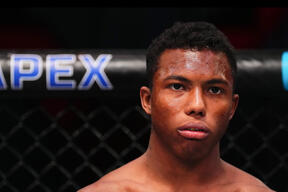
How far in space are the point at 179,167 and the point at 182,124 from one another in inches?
8.8

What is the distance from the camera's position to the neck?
1.90m

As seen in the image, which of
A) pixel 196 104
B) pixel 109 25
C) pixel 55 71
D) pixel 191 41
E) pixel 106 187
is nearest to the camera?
pixel 196 104

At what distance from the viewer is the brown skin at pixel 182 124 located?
1.76 meters

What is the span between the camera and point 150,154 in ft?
6.42

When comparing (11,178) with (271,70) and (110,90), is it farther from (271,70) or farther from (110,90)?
(271,70)

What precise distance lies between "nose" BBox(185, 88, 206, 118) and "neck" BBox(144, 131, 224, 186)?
8.1 inches

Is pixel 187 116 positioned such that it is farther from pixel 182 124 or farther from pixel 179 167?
pixel 179 167

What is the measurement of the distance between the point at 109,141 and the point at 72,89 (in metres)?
0.92

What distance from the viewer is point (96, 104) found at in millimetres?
3529

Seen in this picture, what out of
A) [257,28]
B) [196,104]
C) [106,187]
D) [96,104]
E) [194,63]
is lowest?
[96,104]

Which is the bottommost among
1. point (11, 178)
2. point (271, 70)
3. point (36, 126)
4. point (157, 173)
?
point (11, 178)

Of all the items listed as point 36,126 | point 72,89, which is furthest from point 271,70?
point 36,126

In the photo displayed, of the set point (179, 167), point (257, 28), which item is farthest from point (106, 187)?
point (257, 28)

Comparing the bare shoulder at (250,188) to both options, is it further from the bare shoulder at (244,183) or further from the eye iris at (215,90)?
the eye iris at (215,90)
